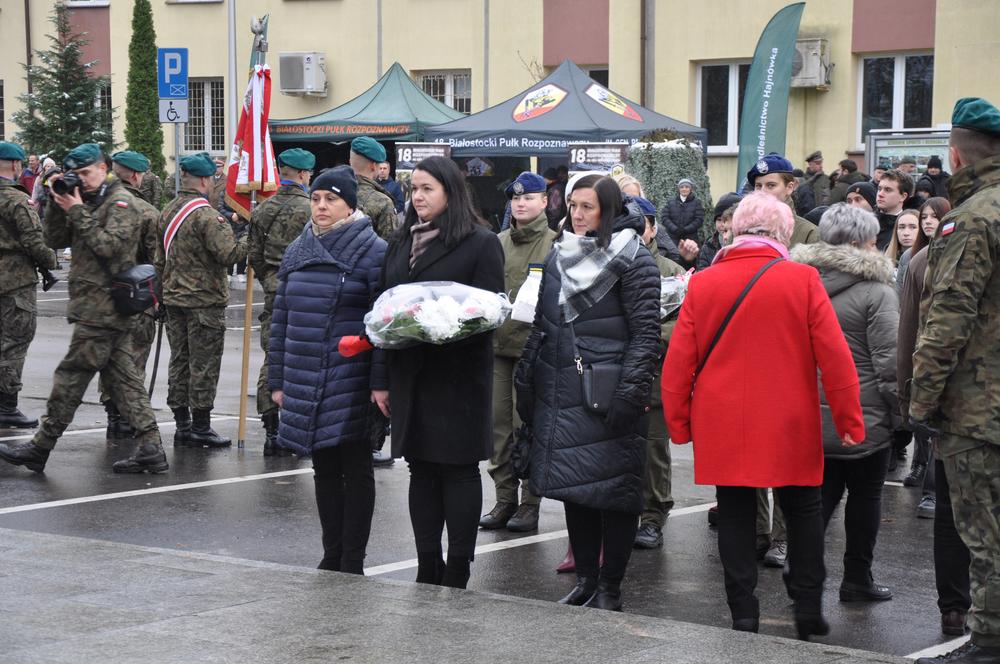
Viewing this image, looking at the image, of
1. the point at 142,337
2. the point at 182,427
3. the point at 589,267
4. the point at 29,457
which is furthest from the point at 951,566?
the point at 142,337

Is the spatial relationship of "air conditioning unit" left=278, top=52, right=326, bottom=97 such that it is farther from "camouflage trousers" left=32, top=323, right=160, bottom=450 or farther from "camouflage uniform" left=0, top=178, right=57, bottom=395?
"camouflage trousers" left=32, top=323, right=160, bottom=450

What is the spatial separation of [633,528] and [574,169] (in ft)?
43.9

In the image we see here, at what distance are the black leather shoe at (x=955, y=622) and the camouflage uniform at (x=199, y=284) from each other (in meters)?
6.13

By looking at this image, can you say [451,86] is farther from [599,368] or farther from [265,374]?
[599,368]

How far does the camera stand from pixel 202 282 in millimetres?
11016

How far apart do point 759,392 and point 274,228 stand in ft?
17.9

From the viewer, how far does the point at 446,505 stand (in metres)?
6.54

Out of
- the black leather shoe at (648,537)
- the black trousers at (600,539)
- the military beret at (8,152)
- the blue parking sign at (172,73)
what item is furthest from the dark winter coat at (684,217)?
the black trousers at (600,539)

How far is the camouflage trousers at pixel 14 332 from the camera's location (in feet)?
38.9

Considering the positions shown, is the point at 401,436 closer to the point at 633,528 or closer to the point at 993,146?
the point at 633,528

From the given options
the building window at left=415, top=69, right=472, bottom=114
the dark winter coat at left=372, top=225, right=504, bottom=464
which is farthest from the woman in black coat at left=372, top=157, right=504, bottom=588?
the building window at left=415, top=69, right=472, bottom=114

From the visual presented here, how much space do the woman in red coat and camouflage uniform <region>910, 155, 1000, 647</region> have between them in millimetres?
533

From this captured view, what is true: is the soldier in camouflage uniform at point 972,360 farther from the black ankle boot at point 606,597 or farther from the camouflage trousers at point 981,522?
the black ankle boot at point 606,597

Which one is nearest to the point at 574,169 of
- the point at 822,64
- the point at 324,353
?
the point at 822,64
